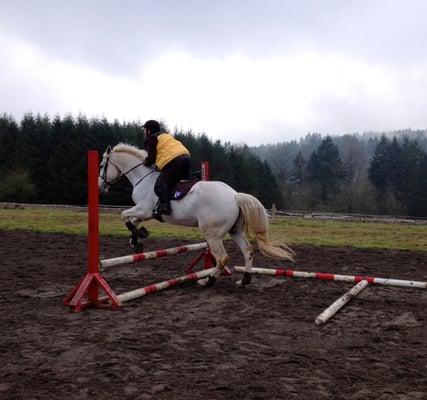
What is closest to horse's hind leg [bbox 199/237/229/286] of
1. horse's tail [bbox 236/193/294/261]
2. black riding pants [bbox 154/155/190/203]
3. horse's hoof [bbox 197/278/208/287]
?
horse's hoof [bbox 197/278/208/287]

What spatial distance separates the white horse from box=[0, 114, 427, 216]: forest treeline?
1897 centimetres

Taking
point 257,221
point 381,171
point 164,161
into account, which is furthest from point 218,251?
point 381,171

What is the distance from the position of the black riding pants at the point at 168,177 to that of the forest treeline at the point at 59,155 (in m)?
30.9

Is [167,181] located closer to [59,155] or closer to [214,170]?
[59,155]

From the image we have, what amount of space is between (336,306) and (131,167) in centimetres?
377

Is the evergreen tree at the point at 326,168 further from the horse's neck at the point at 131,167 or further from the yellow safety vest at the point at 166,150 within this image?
the yellow safety vest at the point at 166,150

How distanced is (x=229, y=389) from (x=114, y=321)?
2130 mm

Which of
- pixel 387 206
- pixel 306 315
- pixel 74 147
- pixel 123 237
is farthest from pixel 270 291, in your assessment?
pixel 387 206

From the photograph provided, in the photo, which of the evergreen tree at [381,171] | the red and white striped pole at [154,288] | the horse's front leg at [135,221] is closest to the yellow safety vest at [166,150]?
the horse's front leg at [135,221]

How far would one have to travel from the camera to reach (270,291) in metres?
7.14

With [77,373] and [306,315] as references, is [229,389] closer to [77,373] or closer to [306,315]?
[77,373]

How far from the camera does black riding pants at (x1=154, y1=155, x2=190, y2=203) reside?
705 cm

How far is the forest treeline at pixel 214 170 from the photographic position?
134 feet

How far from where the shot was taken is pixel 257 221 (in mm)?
7012
